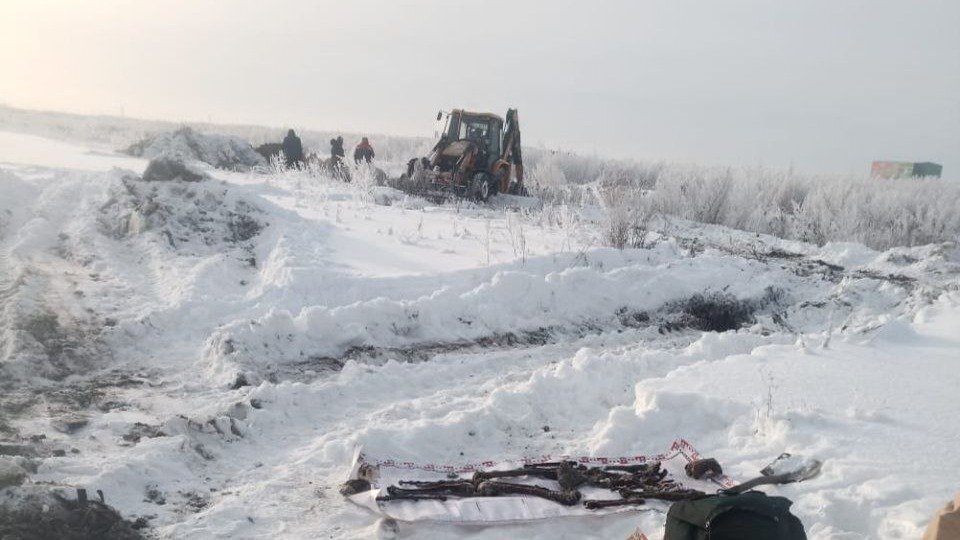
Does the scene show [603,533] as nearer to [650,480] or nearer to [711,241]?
[650,480]

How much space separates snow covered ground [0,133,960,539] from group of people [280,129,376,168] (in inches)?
404

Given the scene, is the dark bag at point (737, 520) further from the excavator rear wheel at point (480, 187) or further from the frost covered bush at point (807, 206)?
the excavator rear wheel at point (480, 187)

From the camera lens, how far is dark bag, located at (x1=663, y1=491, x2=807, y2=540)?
297 cm

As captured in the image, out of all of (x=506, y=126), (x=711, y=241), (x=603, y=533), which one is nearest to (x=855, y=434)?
(x=603, y=533)

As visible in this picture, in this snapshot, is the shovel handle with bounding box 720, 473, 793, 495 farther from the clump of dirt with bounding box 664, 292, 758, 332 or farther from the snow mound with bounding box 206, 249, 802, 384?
the clump of dirt with bounding box 664, 292, 758, 332

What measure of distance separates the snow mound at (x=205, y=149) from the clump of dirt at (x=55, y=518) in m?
21.5

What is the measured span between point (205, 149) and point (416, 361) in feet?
69.1

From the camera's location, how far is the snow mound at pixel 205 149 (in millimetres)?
24266

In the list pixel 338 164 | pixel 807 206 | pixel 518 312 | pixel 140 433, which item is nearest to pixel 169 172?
pixel 338 164

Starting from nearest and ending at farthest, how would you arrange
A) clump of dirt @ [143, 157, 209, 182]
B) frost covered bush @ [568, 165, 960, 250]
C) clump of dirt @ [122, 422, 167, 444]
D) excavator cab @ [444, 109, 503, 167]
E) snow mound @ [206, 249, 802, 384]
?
1. clump of dirt @ [122, 422, 167, 444]
2. snow mound @ [206, 249, 802, 384]
3. clump of dirt @ [143, 157, 209, 182]
4. frost covered bush @ [568, 165, 960, 250]
5. excavator cab @ [444, 109, 503, 167]

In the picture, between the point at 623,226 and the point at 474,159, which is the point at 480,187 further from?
the point at 623,226

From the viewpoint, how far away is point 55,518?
3438 millimetres

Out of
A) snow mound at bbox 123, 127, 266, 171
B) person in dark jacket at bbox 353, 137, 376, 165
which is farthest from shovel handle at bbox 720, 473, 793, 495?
snow mound at bbox 123, 127, 266, 171

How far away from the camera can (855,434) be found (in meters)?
4.48
